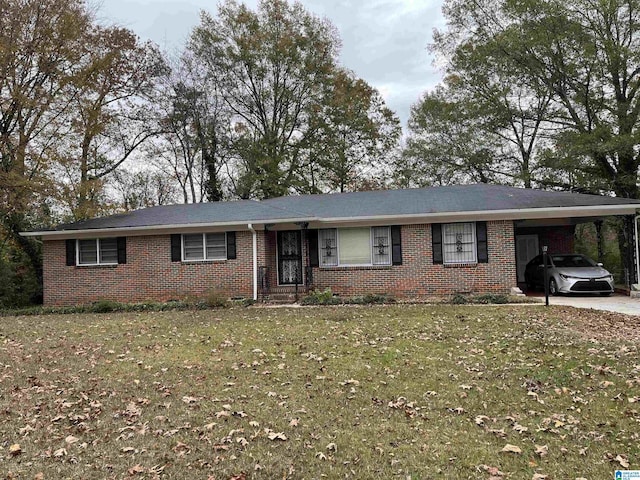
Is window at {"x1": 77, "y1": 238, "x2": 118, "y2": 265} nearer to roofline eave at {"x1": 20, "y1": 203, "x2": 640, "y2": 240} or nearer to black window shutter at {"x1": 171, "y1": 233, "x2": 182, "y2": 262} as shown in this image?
roofline eave at {"x1": 20, "y1": 203, "x2": 640, "y2": 240}

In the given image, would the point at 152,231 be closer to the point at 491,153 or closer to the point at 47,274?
the point at 47,274

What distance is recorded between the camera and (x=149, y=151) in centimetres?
2925

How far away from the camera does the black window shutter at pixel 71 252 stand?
623 inches

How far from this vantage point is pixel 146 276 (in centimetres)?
1529

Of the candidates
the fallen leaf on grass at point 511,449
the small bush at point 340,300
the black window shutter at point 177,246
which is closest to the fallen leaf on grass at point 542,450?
the fallen leaf on grass at point 511,449

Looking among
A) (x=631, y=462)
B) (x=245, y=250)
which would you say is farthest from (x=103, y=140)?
(x=631, y=462)

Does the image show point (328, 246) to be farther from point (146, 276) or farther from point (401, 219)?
point (146, 276)

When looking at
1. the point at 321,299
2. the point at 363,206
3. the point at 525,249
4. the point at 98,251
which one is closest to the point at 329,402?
the point at 321,299

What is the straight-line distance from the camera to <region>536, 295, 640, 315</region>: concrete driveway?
35.1 feet

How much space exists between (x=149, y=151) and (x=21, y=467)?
2789cm

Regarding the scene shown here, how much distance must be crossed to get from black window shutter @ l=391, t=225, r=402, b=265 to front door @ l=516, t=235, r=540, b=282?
624 cm

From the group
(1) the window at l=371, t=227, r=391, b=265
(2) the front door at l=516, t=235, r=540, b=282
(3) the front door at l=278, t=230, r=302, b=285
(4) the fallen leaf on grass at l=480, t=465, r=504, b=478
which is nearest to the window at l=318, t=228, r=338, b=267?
(3) the front door at l=278, t=230, r=302, b=285

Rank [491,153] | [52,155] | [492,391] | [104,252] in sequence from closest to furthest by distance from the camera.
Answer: [492,391] < [104,252] < [52,155] < [491,153]

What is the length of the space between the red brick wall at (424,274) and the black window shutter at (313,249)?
0.29m
